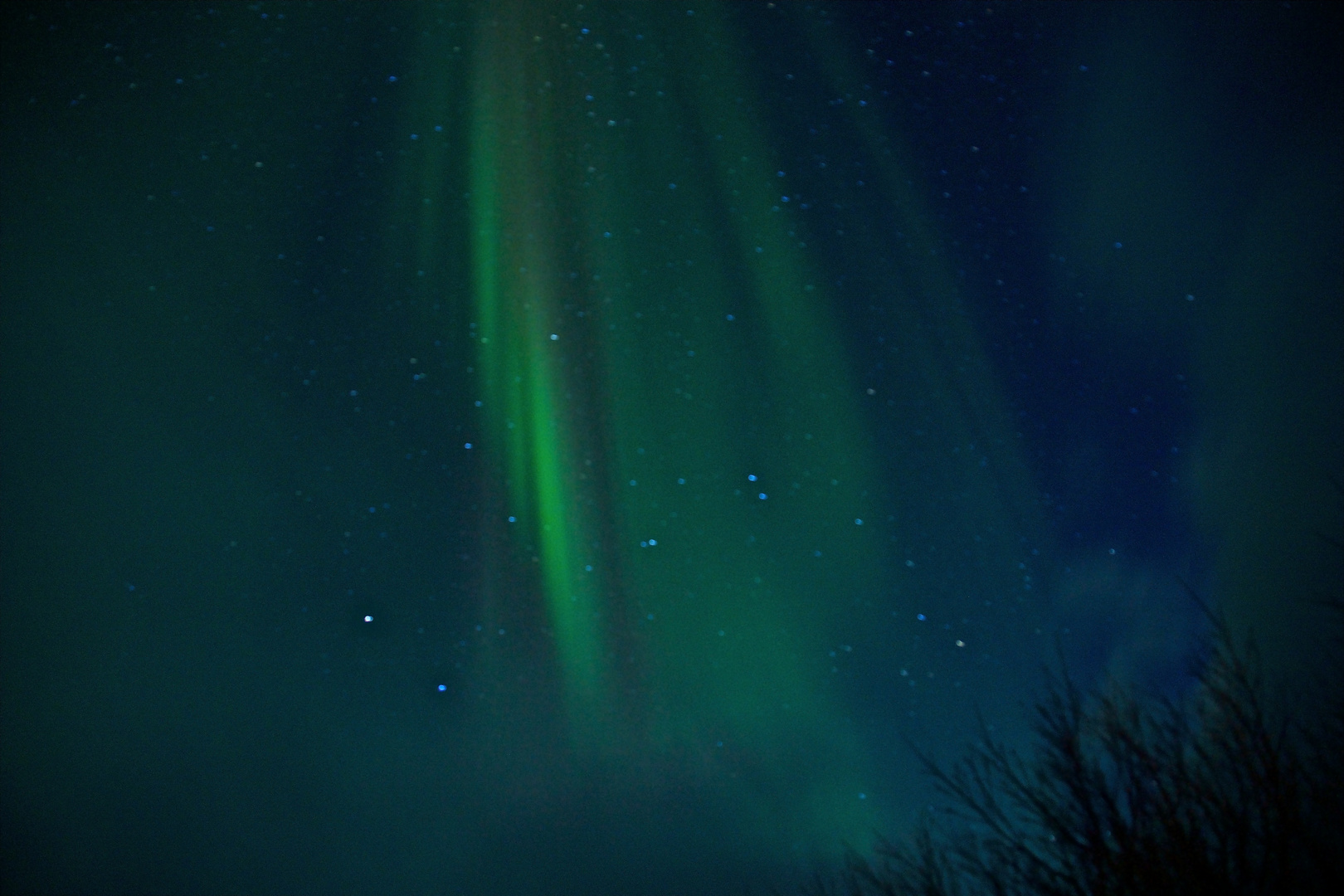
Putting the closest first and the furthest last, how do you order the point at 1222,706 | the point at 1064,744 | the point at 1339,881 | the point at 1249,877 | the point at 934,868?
the point at 1339,881 < the point at 1249,877 < the point at 1222,706 < the point at 1064,744 < the point at 934,868

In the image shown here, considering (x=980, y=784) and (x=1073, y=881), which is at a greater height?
(x=980, y=784)

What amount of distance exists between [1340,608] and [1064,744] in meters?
2.43

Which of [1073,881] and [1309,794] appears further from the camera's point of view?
[1073,881]

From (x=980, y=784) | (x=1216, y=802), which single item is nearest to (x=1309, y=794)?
(x=1216, y=802)

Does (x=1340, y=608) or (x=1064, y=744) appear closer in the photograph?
(x=1340, y=608)

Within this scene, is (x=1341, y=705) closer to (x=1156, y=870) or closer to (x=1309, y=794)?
(x=1309, y=794)

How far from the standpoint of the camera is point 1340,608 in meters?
6.23

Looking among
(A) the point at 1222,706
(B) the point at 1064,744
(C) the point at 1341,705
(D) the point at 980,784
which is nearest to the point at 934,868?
Answer: (D) the point at 980,784

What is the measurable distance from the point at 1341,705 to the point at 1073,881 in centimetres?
267

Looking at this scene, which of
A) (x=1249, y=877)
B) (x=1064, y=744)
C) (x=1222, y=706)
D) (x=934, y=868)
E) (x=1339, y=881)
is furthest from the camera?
(x=934, y=868)

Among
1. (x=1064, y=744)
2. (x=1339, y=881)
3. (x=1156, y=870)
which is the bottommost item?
(x=1339, y=881)

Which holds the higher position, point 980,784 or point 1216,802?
point 980,784

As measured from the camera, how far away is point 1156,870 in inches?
249

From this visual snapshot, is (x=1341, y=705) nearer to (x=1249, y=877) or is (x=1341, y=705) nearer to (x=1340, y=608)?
(x=1340, y=608)
